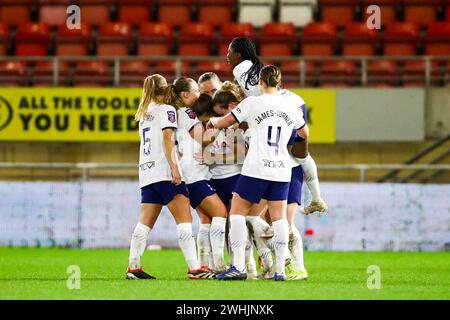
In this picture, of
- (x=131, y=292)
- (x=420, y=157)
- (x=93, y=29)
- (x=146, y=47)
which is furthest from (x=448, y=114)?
(x=131, y=292)

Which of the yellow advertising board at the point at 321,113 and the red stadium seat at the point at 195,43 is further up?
the red stadium seat at the point at 195,43

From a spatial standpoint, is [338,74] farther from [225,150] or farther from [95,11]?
[225,150]

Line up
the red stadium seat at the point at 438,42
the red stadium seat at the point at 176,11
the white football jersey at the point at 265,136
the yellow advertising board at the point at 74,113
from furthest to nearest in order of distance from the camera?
the red stadium seat at the point at 176,11 < the red stadium seat at the point at 438,42 < the yellow advertising board at the point at 74,113 < the white football jersey at the point at 265,136

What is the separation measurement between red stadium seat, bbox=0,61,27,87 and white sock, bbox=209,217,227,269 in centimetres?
988

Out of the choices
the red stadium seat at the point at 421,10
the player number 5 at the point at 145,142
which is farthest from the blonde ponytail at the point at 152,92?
the red stadium seat at the point at 421,10

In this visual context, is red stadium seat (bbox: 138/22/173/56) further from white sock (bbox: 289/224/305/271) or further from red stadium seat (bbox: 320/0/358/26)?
white sock (bbox: 289/224/305/271)

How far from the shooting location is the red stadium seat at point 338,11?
2230cm

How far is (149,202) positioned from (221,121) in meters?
1.15

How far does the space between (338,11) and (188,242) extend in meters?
12.9

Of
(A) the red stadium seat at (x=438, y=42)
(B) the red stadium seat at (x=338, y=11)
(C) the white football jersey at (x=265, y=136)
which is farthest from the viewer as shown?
(B) the red stadium seat at (x=338, y=11)

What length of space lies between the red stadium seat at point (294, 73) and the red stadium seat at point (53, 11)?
16.3 feet

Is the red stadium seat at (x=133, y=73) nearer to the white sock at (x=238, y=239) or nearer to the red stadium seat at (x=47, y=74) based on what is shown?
the red stadium seat at (x=47, y=74)

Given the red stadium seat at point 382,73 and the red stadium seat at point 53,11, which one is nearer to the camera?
the red stadium seat at point 382,73

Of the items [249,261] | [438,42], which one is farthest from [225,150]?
[438,42]
